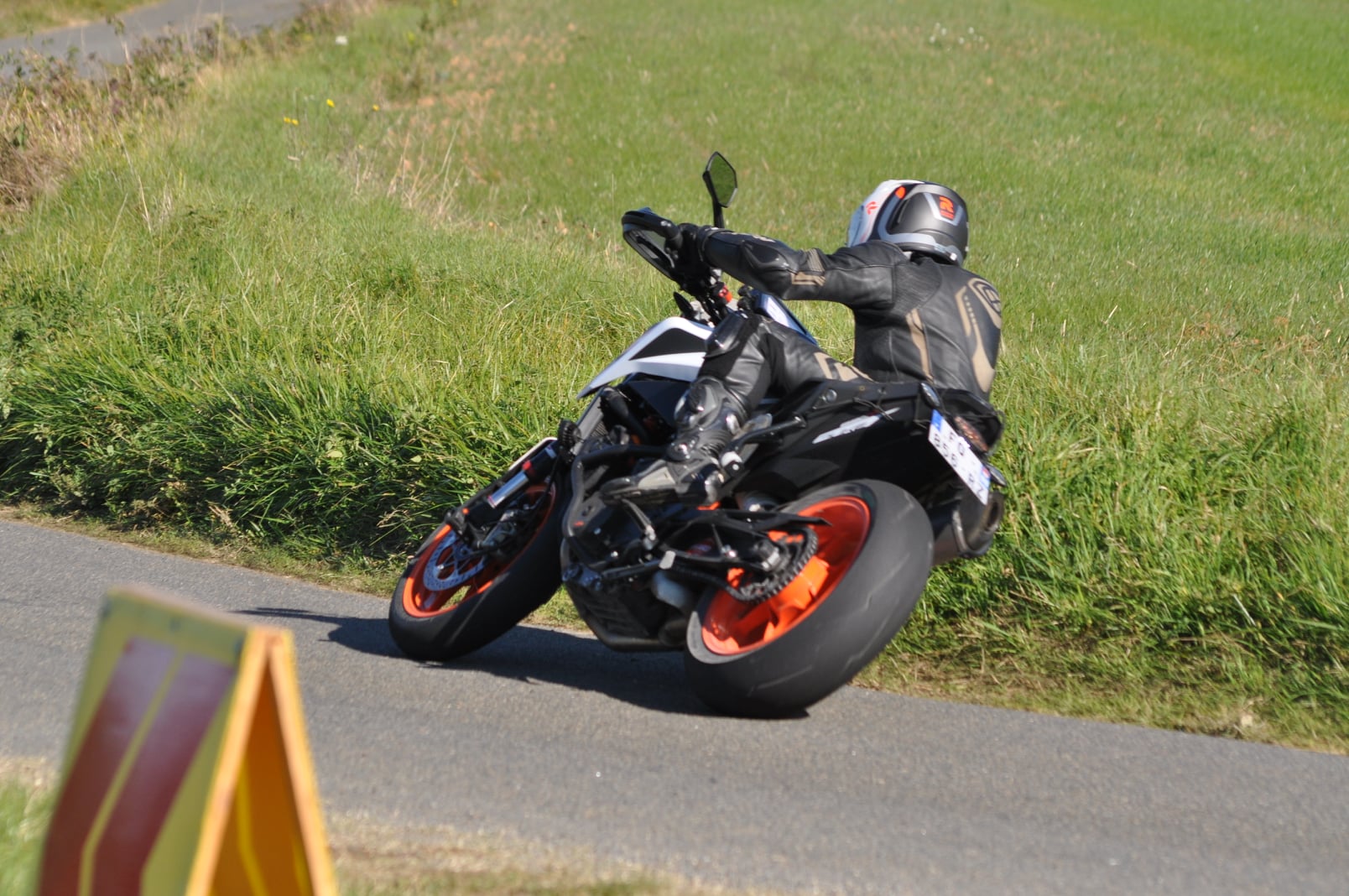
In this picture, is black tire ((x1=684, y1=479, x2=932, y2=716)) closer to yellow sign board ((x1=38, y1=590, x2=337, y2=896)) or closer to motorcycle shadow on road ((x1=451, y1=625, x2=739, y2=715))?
motorcycle shadow on road ((x1=451, y1=625, x2=739, y2=715))

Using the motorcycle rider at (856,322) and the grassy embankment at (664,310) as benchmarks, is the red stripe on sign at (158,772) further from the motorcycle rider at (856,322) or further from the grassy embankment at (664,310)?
the grassy embankment at (664,310)

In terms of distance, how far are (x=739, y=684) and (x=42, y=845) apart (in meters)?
2.19

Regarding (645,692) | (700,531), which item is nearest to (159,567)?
(645,692)

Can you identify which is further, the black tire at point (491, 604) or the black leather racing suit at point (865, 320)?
the black tire at point (491, 604)

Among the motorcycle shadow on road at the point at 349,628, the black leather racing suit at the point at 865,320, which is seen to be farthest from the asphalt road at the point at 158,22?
the black leather racing suit at the point at 865,320

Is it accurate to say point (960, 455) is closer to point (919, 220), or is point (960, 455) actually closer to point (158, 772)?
point (919, 220)

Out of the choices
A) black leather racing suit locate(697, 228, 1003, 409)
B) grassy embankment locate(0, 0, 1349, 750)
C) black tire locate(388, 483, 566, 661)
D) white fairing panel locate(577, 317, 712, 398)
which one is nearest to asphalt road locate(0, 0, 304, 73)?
grassy embankment locate(0, 0, 1349, 750)

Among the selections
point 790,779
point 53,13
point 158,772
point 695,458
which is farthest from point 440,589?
point 53,13

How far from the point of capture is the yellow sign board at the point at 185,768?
217 centimetres

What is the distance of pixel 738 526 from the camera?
4309 millimetres

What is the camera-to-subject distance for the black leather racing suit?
4578 mm

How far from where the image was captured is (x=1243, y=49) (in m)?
26.2

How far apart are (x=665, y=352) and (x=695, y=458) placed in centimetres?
64

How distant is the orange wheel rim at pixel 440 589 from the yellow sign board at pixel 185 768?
279 centimetres
